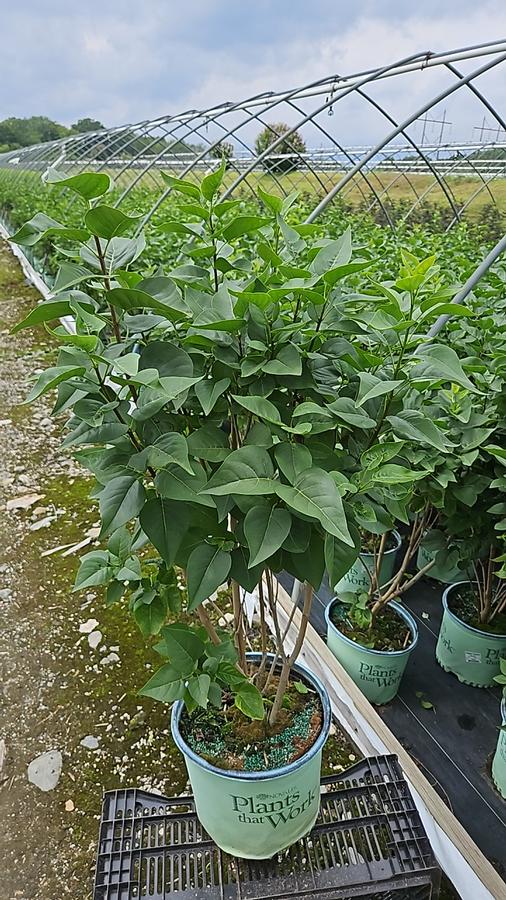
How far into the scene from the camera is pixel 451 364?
1005 mm

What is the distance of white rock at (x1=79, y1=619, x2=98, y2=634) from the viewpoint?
103 inches

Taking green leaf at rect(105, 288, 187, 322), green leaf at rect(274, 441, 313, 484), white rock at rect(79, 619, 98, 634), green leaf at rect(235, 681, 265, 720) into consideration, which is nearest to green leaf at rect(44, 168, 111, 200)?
green leaf at rect(105, 288, 187, 322)

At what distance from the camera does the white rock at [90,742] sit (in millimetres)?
2105

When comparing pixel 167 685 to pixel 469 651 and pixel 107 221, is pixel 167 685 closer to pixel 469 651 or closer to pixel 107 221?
pixel 107 221

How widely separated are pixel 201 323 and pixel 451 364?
413 millimetres

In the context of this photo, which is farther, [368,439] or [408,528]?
[408,528]

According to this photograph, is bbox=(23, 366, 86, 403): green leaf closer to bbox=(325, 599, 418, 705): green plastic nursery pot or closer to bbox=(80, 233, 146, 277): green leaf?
bbox=(80, 233, 146, 277): green leaf

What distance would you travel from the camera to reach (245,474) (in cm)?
94

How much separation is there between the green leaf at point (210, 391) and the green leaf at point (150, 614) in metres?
0.54

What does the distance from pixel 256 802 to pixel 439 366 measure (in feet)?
3.31

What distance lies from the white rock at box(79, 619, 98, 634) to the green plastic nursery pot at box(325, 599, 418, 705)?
1041 millimetres

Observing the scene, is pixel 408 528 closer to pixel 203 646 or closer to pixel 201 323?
pixel 203 646

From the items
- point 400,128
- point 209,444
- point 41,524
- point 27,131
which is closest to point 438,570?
point 209,444

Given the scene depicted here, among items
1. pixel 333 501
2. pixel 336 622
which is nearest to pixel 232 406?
pixel 333 501
